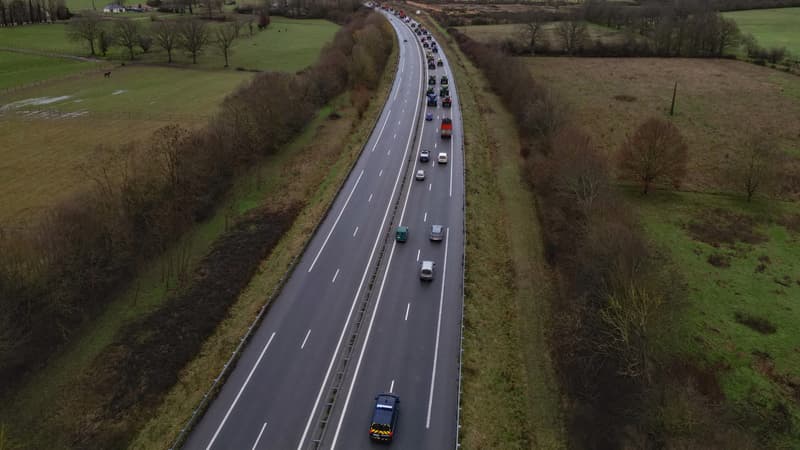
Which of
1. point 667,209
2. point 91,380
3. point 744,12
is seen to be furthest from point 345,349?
point 744,12

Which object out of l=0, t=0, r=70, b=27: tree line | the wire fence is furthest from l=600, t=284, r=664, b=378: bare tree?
l=0, t=0, r=70, b=27: tree line

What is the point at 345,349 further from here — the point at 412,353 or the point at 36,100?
the point at 36,100

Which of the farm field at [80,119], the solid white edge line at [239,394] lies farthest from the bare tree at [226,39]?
the solid white edge line at [239,394]

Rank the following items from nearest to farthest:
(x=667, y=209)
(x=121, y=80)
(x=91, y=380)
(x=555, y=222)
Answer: (x=91, y=380), (x=555, y=222), (x=667, y=209), (x=121, y=80)

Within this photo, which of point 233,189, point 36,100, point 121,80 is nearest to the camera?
point 233,189

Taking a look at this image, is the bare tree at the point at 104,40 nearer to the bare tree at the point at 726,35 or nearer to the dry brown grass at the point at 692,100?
the dry brown grass at the point at 692,100
